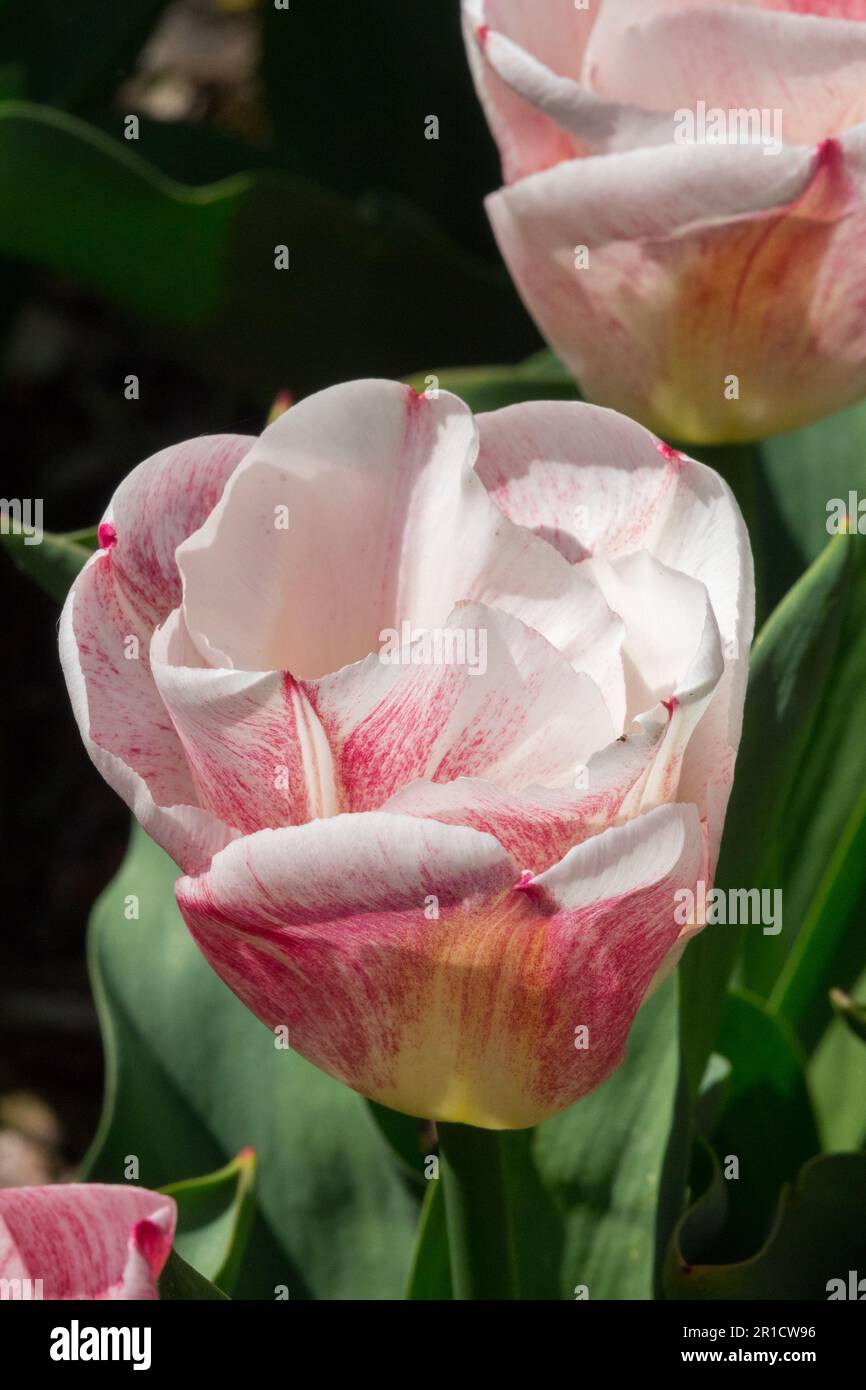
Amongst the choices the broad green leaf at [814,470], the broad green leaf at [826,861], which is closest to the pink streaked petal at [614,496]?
the broad green leaf at [826,861]

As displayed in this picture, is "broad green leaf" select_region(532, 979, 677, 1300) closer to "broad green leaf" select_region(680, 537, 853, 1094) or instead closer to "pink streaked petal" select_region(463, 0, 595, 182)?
"broad green leaf" select_region(680, 537, 853, 1094)

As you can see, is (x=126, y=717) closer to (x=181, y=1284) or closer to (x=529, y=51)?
(x=181, y=1284)

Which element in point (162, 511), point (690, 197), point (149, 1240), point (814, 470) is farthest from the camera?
point (814, 470)

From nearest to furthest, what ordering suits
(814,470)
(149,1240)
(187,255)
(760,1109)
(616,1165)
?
(149,1240), (616,1165), (760,1109), (814,470), (187,255)

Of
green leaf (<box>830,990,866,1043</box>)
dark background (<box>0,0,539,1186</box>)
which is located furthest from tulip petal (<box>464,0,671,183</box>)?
dark background (<box>0,0,539,1186</box>)

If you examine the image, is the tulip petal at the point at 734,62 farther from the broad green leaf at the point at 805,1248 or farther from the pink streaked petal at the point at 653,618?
the broad green leaf at the point at 805,1248

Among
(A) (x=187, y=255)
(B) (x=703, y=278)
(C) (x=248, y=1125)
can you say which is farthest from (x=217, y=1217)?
(A) (x=187, y=255)
